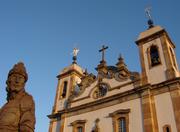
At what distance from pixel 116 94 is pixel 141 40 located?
4868 mm

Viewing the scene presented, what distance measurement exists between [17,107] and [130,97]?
1269 centimetres

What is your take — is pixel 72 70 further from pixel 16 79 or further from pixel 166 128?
pixel 16 79

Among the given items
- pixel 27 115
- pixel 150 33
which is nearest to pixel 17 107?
pixel 27 115

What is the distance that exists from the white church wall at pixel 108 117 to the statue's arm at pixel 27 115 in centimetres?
1142

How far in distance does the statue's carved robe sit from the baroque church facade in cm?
1110

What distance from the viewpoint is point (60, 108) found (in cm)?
2019

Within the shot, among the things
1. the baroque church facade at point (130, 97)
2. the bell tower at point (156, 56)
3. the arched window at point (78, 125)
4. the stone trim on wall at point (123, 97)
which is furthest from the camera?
the arched window at point (78, 125)

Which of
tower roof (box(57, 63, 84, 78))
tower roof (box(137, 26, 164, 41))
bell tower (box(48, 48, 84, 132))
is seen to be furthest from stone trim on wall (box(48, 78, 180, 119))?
tower roof (box(137, 26, 164, 41))

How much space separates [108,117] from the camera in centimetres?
1611

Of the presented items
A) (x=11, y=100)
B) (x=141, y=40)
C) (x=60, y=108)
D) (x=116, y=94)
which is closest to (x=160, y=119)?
(x=116, y=94)

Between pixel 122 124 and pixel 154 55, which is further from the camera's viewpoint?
pixel 154 55

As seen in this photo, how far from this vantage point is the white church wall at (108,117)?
14773mm

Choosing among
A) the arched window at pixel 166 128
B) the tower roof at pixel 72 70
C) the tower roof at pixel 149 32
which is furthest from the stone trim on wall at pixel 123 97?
the tower roof at pixel 149 32

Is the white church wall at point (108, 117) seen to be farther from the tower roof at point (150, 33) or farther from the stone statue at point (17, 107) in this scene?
the stone statue at point (17, 107)
